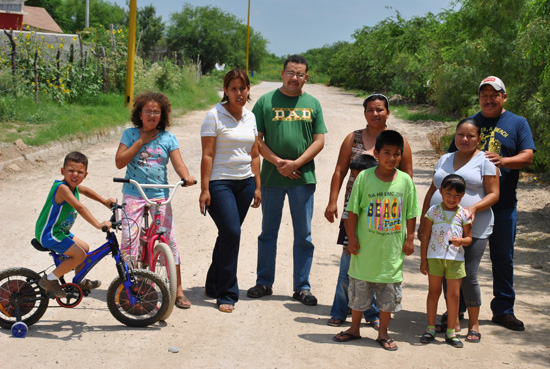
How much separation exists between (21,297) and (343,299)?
2.54 m

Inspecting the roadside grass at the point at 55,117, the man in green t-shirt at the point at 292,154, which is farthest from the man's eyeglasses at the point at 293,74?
the roadside grass at the point at 55,117

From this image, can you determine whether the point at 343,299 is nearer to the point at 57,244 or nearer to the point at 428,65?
the point at 57,244

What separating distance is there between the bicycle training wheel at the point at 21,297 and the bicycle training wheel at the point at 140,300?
528 mm

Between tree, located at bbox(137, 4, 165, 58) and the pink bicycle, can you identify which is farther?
tree, located at bbox(137, 4, 165, 58)

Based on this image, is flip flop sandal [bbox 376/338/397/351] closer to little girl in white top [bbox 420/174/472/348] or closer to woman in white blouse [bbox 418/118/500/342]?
little girl in white top [bbox 420/174/472/348]

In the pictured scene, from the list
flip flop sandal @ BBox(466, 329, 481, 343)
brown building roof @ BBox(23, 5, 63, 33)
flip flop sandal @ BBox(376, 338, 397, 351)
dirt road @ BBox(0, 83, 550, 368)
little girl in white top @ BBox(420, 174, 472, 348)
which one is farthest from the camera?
brown building roof @ BBox(23, 5, 63, 33)

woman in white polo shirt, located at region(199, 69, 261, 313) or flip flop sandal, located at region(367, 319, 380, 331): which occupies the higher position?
woman in white polo shirt, located at region(199, 69, 261, 313)

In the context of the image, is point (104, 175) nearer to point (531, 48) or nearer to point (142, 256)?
point (142, 256)

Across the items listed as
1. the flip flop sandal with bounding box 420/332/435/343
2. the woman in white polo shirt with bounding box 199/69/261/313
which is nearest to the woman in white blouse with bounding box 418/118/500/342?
the flip flop sandal with bounding box 420/332/435/343

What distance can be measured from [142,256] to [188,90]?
81.5ft

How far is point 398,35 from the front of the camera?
1601 inches

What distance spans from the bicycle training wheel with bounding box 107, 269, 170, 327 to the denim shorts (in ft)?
6.84

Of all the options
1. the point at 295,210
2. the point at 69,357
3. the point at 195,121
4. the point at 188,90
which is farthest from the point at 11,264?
the point at 188,90

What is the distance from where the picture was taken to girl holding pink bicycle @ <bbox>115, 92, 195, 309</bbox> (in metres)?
5.49
